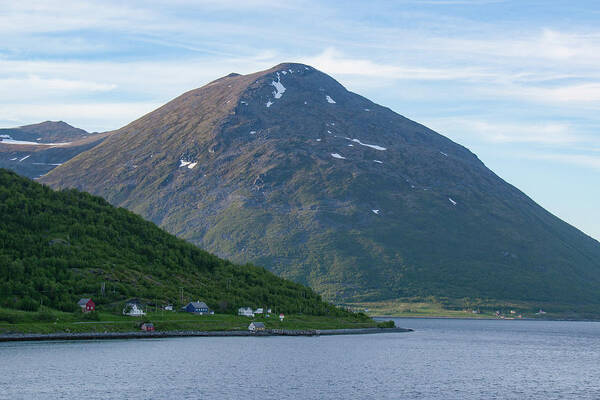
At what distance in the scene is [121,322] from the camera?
464 feet

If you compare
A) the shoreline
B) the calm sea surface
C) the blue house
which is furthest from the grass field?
the calm sea surface

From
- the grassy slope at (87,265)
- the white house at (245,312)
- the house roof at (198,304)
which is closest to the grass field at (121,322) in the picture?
the house roof at (198,304)

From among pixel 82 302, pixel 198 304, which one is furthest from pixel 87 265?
pixel 198 304

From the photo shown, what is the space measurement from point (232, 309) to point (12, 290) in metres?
49.8

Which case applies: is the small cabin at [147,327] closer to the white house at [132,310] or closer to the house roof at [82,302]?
the white house at [132,310]

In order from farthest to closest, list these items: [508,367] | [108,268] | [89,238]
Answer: [89,238] → [108,268] → [508,367]

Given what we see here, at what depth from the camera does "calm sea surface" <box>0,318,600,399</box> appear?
85188mm

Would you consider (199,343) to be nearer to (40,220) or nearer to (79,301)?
(79,301)

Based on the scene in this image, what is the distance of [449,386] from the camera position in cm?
9606

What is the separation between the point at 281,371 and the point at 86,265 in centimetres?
7358

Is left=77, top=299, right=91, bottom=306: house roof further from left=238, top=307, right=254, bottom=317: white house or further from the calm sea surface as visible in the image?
left=238, top=307, right=254, bottom=317: white house

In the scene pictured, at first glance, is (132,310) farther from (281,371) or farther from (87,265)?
(281,371)

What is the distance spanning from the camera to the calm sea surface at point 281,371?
Result: 8519 centimetres

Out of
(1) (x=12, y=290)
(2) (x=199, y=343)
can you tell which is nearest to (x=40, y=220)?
(1) (x=12, y=290)
